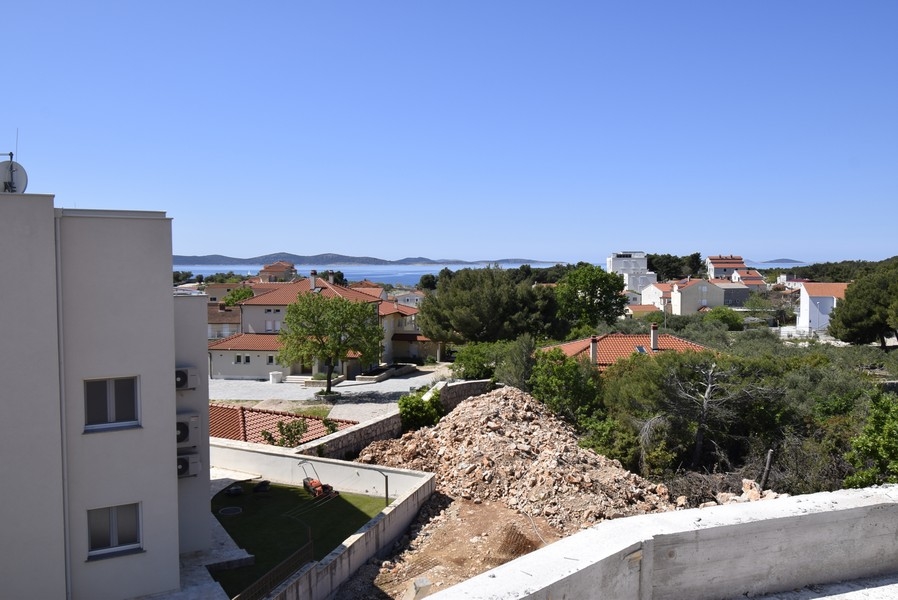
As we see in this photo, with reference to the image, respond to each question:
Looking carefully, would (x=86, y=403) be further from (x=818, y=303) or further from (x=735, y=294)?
(x=735, y=294)

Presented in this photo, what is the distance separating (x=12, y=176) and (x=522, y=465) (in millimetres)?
12956

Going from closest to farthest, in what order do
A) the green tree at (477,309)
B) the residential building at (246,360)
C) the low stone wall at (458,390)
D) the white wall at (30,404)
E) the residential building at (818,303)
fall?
the white wall at (30,404) → the low stone wall at (458,390) → the residential building at (246,360) → the green tree at (477,309) → the residential building at (818,303)

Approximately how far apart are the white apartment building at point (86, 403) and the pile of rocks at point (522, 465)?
27.6 feet

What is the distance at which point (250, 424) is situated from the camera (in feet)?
69.5

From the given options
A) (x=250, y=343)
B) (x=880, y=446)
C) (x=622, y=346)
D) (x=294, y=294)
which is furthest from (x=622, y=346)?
(x=294, y=294)

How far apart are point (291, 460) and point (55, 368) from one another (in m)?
7.92

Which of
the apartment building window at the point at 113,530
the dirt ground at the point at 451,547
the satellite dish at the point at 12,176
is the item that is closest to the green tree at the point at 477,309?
the dirt ground at the point at 451,547

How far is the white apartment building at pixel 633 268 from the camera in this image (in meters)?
128

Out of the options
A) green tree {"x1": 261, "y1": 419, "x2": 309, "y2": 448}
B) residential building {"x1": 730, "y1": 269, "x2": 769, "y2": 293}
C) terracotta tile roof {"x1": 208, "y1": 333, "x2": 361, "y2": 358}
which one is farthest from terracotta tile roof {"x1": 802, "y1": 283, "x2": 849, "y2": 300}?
green tree {"x1": 261, "y1": 419, "x2": 309, "y2": 448}

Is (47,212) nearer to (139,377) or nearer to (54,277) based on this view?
(54,277)

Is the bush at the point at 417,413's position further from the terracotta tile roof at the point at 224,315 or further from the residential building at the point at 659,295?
the residential building at the point at 659,295

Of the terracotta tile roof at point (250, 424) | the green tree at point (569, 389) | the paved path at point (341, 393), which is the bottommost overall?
the paved path at point (341, 393)

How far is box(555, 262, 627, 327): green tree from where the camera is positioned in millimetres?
66938

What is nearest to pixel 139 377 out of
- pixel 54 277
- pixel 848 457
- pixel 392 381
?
pixel 54 277
